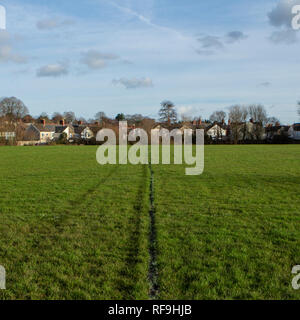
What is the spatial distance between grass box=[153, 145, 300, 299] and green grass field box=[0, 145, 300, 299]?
0.06 feet

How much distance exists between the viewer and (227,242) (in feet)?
20.3

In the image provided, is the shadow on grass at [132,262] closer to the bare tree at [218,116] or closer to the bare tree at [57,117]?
the bare tree at [218,116]

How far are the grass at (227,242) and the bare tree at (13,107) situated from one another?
87053 millimetres

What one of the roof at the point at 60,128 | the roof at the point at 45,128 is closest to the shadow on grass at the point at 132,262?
the roof at the point at 45,128

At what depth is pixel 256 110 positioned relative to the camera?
9088 cm

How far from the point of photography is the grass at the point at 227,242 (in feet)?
14.5

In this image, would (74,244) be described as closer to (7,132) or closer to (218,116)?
(7,132)

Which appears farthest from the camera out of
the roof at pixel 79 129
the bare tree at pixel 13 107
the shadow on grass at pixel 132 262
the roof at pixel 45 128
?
the roof at pixel 79 129

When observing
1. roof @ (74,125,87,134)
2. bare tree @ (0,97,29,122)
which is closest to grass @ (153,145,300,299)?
bare tree @ (0,97,29,122)

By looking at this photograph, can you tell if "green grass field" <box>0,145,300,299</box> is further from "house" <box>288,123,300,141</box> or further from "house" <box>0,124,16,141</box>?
"house" <box>288,123,300,141</box>

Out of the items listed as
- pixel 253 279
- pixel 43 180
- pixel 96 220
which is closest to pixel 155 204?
pixel 96 220

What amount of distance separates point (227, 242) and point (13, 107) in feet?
308

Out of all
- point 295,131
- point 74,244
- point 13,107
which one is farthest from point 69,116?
point 74,244

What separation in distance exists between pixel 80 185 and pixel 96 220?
19.4 ft
